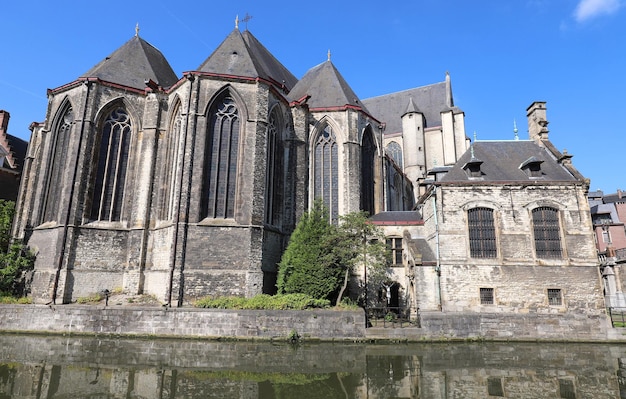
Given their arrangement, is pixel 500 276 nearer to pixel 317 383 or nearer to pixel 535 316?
pixel 535 316

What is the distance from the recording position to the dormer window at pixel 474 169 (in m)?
18.2

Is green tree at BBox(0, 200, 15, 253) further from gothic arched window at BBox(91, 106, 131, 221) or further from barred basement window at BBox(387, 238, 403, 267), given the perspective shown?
barred basement window at BBox(387, 238, 403, 267)

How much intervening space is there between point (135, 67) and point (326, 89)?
11313 mm

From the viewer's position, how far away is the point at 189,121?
1736 centimetres

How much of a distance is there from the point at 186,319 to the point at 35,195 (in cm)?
1239

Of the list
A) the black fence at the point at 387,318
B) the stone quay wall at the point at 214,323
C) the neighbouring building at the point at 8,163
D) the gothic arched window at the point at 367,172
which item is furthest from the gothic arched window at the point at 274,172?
the neighbouring building at the point at 8,163

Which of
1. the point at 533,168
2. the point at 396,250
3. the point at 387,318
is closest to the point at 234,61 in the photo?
A: the point at 396,250

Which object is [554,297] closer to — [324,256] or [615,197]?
[324,256]

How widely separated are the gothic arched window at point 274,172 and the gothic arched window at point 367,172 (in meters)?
5.26

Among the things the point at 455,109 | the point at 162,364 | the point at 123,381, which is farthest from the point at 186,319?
the point at 455,109

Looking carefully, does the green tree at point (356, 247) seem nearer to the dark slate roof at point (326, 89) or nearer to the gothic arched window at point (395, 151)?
the dark slate roof at point (326, 89)

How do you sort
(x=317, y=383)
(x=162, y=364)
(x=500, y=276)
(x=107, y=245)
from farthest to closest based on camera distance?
(x=107, y=245), (x=500, y=276), (x=162, y=364), (x=317, y=383)

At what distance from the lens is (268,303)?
14.1 metres

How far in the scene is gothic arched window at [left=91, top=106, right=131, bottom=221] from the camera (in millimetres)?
18688
